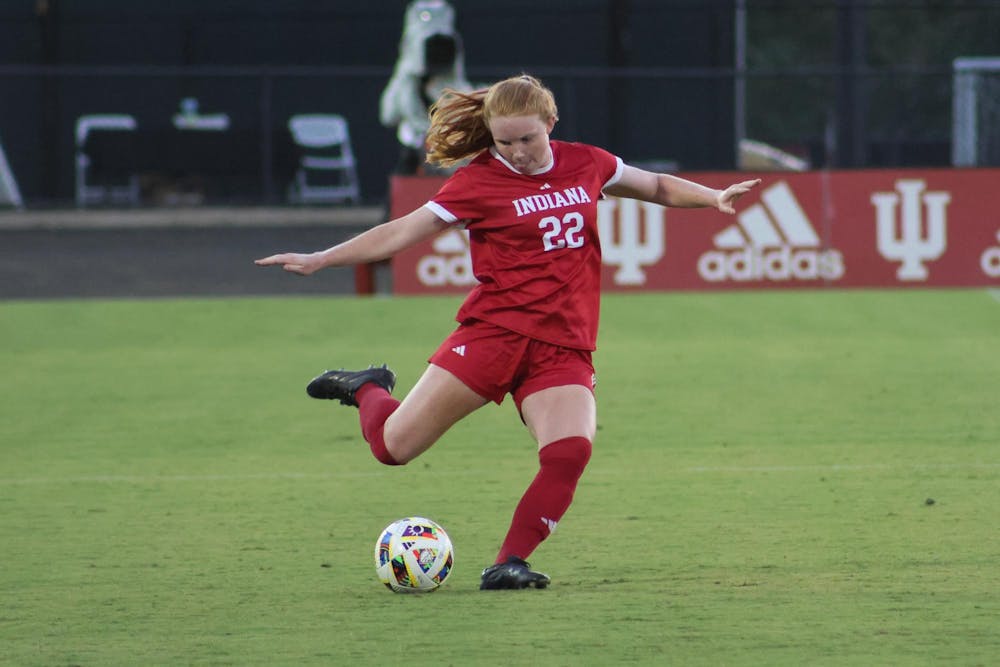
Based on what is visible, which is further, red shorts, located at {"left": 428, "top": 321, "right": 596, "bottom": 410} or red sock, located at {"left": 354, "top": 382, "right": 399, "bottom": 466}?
red sock, located at {"left": 354, "top": 382, "right": 399, "bottom": 466}

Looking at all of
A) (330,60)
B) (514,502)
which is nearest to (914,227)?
(514,502)

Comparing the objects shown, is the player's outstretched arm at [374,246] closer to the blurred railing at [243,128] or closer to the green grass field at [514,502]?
the green grass field at [514,502]

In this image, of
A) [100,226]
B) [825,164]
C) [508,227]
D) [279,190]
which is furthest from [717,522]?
[825,164]

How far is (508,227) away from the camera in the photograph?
6.24m

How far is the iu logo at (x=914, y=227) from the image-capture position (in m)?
17.3

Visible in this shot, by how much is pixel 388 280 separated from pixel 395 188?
240 cm

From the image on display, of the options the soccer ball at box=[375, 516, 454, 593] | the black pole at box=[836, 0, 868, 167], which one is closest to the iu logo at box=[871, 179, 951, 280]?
the black pole at box=[836, 0, 868, 167]

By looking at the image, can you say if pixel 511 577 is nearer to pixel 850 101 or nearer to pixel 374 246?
pixel 374 246

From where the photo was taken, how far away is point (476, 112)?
20.4ft

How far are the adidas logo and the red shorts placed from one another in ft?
36.6

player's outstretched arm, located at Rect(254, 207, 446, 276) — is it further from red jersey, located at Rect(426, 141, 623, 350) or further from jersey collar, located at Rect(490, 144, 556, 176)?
jersey collar, located at Rect(490, 144, 556, 176)

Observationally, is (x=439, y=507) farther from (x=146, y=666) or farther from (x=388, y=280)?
(x=388, y=280)

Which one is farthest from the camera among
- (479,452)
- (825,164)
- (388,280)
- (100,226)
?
(825,164)

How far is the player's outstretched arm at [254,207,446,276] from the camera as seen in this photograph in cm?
611
